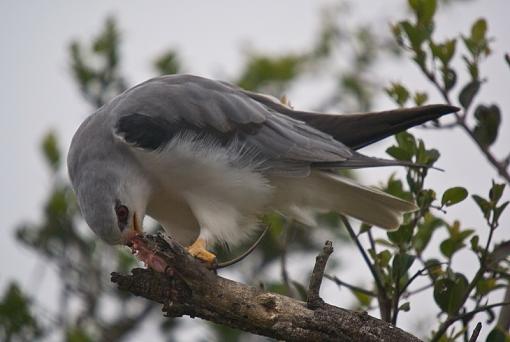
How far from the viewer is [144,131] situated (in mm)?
4777

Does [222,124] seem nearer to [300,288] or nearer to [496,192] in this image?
[300,288]

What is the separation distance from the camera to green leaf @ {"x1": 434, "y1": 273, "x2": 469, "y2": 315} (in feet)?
12.8

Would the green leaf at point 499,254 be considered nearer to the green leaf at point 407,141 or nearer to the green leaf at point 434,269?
the green leaf at point 434,269

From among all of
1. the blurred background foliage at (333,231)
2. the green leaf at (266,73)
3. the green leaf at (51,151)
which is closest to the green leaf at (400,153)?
the blurred background foliage at (333,231)

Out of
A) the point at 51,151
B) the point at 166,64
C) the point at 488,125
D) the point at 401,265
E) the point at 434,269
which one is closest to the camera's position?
the point at 401,265

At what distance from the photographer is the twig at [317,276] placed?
3.52 meters

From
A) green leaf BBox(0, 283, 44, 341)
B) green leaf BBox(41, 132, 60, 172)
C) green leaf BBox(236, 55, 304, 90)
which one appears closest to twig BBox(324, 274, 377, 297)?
green leaf BBox(0, 283, 44, 341)

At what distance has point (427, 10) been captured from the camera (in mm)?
4660

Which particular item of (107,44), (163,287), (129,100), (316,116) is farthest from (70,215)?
(163,287)

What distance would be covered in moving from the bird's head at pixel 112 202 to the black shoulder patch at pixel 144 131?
20cm

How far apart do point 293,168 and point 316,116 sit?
1.36 feet

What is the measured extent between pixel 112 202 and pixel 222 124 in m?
0.85

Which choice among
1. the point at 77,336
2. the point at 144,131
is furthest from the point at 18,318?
the point at 144,131

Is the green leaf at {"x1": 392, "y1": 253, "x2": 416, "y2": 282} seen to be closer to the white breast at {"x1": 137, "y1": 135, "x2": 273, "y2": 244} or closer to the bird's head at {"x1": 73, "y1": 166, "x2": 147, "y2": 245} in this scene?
the white breast at {"x1": 137, "y1": 135, "x2": 273, "y2": 244}
